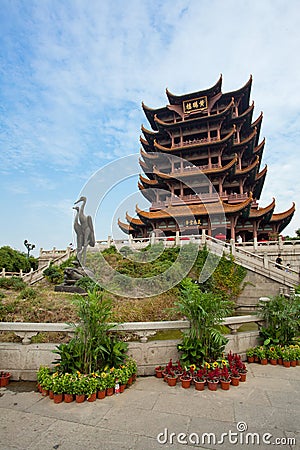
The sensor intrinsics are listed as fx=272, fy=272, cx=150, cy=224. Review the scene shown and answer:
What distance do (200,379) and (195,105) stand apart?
2981 centimetres

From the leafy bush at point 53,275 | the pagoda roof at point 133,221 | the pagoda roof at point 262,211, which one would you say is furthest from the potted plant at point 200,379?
the pagoda roof at point 133,221

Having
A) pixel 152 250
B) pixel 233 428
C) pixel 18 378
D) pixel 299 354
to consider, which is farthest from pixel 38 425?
pixel 152 250

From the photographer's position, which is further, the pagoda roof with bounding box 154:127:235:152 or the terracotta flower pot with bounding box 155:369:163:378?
the pagoda roof with bounding box 154:127:235:152

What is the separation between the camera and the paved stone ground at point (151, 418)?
10.4ft

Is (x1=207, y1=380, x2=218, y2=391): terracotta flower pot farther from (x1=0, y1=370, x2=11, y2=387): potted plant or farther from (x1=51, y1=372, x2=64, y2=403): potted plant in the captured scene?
(x1=0, y1=370, x2=11, y2=387): potted plant

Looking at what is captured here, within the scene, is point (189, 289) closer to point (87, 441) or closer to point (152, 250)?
point (87, 441)

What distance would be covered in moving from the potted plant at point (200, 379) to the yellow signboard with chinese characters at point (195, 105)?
2905 cm

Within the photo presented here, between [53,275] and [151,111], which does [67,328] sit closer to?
[53,275]

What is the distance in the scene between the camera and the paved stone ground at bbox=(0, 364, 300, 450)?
317 centimetres

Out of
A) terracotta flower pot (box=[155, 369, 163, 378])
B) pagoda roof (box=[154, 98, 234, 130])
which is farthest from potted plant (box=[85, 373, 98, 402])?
pagoda roof (box=[154, 98, 234, 130])

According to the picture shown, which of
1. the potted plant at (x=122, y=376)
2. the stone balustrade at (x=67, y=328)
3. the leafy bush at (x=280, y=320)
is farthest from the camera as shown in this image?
the leafy bush at (x=280, y=320)

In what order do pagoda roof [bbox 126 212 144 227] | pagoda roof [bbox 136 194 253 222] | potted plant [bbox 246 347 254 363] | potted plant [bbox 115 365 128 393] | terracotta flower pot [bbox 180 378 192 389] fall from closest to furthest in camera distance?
potted plant [bbox 115 365 128 393], terracotta flower pot [bbox 180 378 192 389], potted plant [bbox 246 347 254 363], pagoda roof [bbox 136 194 253 222], pagoda roof [bbox 126 212 144 227]

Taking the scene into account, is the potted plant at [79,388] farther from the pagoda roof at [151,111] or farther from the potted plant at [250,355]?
the pagoda roof at [151,111]

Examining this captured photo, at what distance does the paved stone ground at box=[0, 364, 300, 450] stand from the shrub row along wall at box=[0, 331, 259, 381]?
0.35 metres
